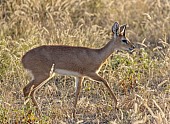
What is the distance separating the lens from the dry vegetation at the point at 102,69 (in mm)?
7031

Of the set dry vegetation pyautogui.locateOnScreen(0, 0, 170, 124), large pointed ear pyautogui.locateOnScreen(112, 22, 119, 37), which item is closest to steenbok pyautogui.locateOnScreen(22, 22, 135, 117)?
large pointed ear pyautogui.locateOnScreen(112, 22, 119, 37)

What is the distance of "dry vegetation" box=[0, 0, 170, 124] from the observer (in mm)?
7031

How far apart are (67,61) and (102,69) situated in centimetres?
126

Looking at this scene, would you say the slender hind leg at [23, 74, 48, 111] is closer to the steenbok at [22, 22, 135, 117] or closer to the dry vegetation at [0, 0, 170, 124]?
the steenbok at [22, 22, 135, 117]

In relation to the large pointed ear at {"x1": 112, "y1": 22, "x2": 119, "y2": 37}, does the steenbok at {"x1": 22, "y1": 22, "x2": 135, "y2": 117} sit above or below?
below

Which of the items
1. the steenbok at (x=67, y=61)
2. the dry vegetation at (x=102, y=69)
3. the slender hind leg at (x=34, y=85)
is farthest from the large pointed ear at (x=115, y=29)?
the slender hind leg at (x=34, y=85)

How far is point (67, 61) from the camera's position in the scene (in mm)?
7801

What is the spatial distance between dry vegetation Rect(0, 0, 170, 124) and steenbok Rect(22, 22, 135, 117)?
0.79ft

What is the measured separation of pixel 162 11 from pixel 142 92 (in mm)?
5092

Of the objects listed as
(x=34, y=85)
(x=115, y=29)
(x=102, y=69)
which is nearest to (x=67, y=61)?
(x=34, y=85)

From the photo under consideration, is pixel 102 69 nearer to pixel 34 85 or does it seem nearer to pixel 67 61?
pixel 67 61

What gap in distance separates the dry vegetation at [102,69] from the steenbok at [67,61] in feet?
0.79

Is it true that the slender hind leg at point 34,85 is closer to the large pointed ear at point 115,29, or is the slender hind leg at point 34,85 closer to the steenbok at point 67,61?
the steenbok at point 67,61

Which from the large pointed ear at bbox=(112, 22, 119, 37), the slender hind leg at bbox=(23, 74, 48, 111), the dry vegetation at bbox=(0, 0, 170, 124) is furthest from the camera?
the large pointed ear at bbox=(112, 22, 119, 37)
